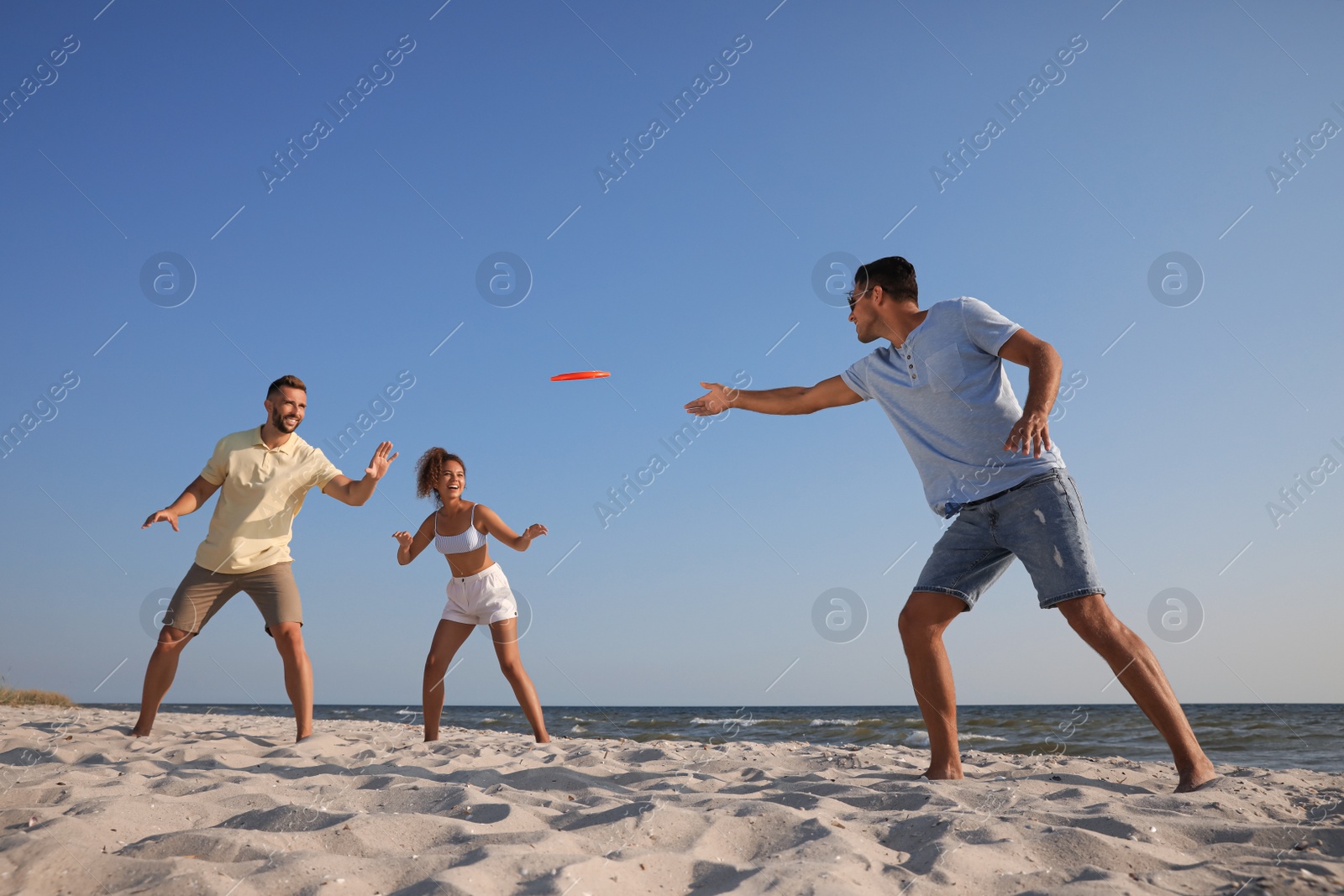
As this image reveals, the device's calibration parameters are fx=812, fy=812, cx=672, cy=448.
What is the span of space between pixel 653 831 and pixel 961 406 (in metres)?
2.08

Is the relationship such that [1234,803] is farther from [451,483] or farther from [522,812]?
[451,483]

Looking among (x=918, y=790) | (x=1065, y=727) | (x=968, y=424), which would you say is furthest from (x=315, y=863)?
(x=1065, y=727)

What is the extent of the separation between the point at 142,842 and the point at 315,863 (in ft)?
2.17

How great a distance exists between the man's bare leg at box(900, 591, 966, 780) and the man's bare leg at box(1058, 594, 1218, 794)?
1.87ft

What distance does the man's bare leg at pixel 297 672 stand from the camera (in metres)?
5.05

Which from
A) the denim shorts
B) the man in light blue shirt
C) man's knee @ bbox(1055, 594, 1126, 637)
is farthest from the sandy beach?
the denim shorts

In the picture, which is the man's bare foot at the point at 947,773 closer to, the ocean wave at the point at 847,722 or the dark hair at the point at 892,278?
the dark hair at the point at 892,278

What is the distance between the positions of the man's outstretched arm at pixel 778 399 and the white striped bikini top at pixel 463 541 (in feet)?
7.69

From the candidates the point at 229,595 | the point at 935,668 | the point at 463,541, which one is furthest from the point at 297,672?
the point at 935,668

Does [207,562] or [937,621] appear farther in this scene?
[207,562]

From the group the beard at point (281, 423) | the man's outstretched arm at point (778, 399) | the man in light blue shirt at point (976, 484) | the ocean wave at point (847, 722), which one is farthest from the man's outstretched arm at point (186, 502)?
the ocean wave at point (847, 722)

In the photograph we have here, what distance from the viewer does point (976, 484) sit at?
3404 mm

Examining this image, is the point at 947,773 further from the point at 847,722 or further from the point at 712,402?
the point at 847,722

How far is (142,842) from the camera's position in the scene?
2389mm
